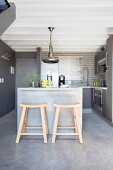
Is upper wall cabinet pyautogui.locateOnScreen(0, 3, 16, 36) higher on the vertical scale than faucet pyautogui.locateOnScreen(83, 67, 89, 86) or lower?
higher

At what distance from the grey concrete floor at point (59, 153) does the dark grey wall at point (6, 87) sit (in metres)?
2.25

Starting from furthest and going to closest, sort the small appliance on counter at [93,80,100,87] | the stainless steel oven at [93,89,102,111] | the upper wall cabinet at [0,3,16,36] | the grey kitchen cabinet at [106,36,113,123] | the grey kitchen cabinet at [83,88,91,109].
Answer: the small appliance on counter at [93,80,100,87] < the grey kitchen cabinet at [83,88,91,109] < the stainless steel oven at [93,89,102,111] < the grey kitchen cabinet at [106,36,113,123] < the upper wall cabinet at [0,3,16,36]

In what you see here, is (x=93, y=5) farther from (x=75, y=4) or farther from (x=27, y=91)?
(x=27, y=91)

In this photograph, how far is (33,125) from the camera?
4.52 meters

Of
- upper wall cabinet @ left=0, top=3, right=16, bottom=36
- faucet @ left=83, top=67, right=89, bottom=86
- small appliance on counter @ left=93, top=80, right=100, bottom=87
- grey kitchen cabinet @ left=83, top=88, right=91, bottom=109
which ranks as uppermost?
upper wall cabinet @ left=0, top=3, right=16, bottom=36

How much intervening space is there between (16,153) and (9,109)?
4.41 m

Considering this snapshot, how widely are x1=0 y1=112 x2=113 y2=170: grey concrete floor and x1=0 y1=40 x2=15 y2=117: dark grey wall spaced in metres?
2.25

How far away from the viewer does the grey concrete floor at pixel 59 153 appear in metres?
2.80

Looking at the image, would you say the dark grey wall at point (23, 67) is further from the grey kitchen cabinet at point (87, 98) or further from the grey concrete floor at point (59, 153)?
the grey concrete floor at point (59, 153)

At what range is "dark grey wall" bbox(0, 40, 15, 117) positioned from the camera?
21.5 ft

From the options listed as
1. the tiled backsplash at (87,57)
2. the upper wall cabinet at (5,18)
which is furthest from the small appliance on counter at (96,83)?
the upper wall cabinet at (5,18)

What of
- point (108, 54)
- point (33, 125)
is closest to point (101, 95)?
point (108, 54)

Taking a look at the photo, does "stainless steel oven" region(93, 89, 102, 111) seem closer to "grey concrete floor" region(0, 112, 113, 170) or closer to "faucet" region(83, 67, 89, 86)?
"faucet" region(83, 67, 89, 86)

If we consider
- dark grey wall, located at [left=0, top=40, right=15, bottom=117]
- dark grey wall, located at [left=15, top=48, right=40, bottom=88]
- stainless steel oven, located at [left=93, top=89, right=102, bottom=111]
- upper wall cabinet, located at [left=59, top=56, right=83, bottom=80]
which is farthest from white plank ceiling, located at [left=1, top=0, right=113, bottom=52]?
dark grey wall, located at [left=15, top=48, right=40, bottom=88]
